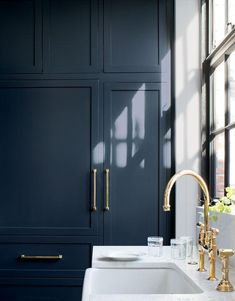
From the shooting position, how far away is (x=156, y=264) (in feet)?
6.46

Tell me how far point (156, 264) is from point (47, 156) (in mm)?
1739

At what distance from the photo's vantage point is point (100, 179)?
11.5 ft

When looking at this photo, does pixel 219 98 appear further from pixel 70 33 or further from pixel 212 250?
pixel 212 250

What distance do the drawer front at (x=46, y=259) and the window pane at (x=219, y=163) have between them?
0.95 meters

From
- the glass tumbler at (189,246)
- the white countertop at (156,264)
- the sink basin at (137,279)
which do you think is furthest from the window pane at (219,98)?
the sink basin at (137,279)

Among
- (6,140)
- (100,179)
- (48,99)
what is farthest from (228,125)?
(6,140)

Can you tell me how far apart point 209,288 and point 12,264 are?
2271 millimetres

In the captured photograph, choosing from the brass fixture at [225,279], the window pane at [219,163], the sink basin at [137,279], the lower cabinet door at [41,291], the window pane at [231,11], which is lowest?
the lower cabinet door at [41,291]

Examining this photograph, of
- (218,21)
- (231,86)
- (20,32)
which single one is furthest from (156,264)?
(20,32)

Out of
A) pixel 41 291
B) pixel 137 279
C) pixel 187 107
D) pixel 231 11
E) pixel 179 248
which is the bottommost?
pixel 41 291

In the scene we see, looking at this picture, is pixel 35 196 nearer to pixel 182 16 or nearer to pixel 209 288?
pixel 182 16

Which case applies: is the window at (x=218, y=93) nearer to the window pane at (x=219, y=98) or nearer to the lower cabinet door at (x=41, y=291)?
the window pane at (x=219, y=98)

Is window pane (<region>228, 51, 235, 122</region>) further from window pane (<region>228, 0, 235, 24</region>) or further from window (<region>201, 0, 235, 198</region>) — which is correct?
window pane (<region>228, 0, 235, 24</region>)

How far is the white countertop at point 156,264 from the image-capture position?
1.33 meters
